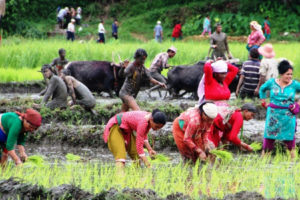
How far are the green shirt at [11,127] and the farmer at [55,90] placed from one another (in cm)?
401

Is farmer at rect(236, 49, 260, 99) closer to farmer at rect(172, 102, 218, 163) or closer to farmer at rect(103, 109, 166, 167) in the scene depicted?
farmer at rect(172, 102, 218, 163)

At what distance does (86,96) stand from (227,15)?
21.9 m

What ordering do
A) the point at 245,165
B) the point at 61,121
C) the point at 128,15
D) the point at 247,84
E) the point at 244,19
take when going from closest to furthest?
1. the point at 245,165
2. the point at 61,121
3. the point at 247,84
4. the point at 244,19
5. the point at 128,15

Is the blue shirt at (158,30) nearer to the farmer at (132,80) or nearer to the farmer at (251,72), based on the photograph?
Result: the farmer at (251,72)

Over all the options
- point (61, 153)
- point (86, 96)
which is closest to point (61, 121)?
point (86, 96)

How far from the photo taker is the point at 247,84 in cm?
1286

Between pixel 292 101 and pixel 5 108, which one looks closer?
pixel 292 101

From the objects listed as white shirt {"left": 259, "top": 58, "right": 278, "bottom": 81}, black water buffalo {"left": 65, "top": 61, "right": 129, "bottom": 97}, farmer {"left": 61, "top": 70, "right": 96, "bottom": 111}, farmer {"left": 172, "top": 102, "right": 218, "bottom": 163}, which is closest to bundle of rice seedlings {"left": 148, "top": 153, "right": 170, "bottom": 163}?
farmer {"left": 172, "top": 102, "right": 218, "bottom": 163}

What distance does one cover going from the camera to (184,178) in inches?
275

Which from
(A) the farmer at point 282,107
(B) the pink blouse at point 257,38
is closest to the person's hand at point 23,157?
(A) the farmer at point 282,107

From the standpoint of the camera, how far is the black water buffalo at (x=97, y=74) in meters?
15.0

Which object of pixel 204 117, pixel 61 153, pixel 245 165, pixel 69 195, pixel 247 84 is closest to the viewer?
pixel 69 195

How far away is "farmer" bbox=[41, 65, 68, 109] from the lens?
11281mm

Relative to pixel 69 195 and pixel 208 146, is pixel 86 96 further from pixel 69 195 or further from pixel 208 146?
pixel 69 195
